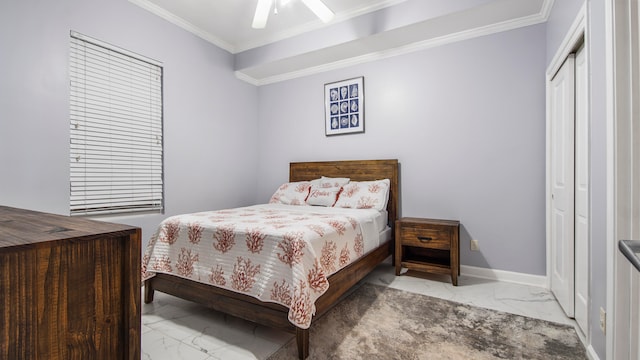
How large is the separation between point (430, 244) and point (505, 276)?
0.80 m

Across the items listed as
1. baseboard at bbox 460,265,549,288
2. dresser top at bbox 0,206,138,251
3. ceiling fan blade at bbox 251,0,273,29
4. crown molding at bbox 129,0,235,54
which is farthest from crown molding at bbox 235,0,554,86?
dresser top at bbox 0,206,138,251

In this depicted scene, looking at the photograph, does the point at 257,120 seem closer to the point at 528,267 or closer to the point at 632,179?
the point at 528,267

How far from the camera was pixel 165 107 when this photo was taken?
3.18 metres

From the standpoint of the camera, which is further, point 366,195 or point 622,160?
point 366,195

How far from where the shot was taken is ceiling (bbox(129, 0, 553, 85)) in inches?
107

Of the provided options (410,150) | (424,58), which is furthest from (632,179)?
(424,58)

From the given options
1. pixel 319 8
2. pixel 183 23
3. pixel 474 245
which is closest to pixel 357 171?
pixel 474 245

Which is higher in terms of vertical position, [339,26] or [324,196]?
[339,26]

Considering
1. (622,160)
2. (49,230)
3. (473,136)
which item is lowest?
(49,230)

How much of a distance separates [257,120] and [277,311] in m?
3.32

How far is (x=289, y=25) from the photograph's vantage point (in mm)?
3428

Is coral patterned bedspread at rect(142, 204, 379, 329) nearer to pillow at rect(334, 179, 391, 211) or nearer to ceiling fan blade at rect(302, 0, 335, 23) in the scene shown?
pillow at rect(334, 179, 391, 211)

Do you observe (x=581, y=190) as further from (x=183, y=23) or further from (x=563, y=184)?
(x=183, y=23)

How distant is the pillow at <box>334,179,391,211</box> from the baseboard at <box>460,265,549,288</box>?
106 centimetres
